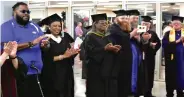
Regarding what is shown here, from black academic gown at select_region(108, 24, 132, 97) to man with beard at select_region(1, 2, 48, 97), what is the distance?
130 cm

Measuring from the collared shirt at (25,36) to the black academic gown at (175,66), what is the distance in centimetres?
341

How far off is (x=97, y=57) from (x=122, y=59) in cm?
37

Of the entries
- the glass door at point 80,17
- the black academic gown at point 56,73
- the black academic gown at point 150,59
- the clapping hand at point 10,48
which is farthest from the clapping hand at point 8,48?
the glass door at point 80,17

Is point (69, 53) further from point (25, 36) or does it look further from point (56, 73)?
point (25, 36)

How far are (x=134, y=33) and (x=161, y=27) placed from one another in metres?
5.52

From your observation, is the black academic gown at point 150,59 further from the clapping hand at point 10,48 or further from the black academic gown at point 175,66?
the clapping hand at point 10,48

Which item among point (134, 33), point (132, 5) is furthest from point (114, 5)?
point (134, 33)

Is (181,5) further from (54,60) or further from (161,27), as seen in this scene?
(54,60)

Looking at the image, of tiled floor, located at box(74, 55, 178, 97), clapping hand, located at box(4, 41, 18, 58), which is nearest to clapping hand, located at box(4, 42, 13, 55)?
clapping hand, located at box(4, 41, 18, 58)

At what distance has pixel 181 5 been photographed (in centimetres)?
986

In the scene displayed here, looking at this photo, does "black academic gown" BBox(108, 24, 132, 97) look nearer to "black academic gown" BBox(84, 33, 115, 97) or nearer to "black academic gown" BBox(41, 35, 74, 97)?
"black academic gown" BBox(84, 33, 115, 97)

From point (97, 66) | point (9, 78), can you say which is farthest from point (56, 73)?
point (9, 78)

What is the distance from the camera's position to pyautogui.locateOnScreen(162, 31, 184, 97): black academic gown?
6484mm

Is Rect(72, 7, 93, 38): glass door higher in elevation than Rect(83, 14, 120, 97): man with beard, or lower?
higher
